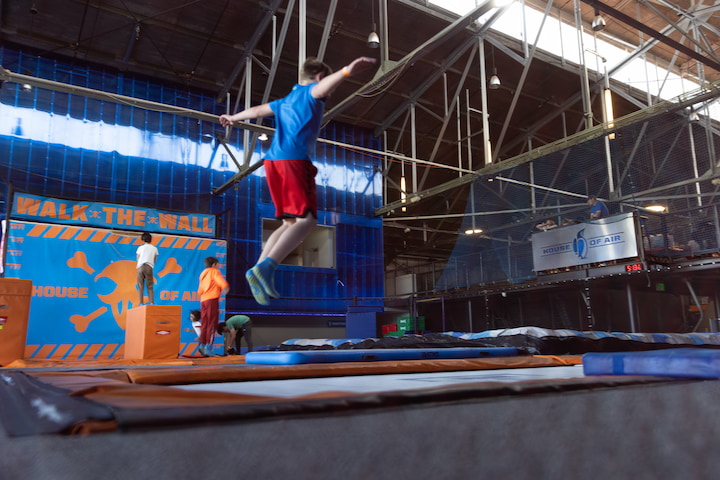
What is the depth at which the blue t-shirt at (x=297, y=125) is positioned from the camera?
104 inches

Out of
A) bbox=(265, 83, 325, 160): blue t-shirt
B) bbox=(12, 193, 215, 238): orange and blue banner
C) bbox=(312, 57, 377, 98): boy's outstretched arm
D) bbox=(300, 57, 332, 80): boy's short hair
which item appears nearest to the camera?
bbox=(312, 57, 377, 98): boy's outstretched arm

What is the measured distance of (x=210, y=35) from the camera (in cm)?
1020

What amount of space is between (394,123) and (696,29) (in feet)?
22.8

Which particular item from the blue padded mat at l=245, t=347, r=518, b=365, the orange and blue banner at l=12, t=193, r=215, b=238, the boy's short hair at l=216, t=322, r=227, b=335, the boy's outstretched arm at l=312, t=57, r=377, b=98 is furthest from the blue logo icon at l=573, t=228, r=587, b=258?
the orange and blue banner at l=12, t=193, r=215, b=238

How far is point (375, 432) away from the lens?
Result: 32.4 inches

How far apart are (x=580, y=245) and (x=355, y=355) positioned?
536cm

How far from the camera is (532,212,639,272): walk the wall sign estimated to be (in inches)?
278

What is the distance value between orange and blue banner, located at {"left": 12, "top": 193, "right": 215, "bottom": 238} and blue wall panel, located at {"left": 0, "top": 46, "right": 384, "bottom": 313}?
41 cm

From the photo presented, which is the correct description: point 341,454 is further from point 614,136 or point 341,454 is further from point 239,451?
point 614,136

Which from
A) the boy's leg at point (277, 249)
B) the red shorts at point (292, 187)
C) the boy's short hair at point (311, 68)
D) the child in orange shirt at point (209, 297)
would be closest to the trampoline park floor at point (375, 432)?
the boy's leg at point (277, 249)

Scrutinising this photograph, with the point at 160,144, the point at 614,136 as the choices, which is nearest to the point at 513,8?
the point at 614,136

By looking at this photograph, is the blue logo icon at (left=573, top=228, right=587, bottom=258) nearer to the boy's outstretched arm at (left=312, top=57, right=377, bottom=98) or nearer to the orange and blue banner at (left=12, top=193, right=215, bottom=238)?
the boy's outstretched arm at (left=312, top=57, right=377, bottom=98)

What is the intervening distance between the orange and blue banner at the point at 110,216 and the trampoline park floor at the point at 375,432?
8.30 meters

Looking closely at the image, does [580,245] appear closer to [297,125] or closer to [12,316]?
[297,125]
